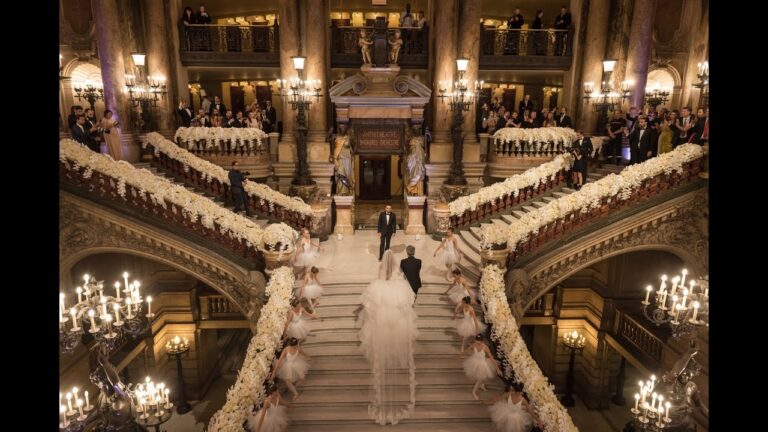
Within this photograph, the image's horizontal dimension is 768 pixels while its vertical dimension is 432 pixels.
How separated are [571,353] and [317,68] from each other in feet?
43.8

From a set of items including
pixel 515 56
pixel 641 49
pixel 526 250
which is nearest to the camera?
pixel 526 250

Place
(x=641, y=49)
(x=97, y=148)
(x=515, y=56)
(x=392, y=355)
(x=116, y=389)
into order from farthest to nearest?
(x=515, y=56)
(x=641, y=49)
(x=97, y=148)
(x=392, y=355)
(x=116, y=389)

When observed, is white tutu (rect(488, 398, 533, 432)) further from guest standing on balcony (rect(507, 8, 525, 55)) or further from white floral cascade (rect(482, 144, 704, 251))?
guest standing on balcony (rect(507, 8, 525, 55))

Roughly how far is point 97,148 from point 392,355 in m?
10.8

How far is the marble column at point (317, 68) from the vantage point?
53.4 feet

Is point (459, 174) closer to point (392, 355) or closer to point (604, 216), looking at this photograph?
point (604, 216)

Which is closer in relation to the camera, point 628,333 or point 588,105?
point 628,333

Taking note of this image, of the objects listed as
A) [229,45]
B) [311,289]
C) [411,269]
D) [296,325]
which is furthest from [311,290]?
[229,45]

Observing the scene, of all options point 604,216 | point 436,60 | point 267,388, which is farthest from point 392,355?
point 436,60

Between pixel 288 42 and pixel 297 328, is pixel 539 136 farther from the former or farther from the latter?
pixel 297 328

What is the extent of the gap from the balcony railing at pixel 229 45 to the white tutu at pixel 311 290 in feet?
37.0

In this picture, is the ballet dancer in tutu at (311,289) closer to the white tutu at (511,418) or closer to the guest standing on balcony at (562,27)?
the white tutu at (511,418)

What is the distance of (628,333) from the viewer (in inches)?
597

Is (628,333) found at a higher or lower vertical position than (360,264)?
lower
